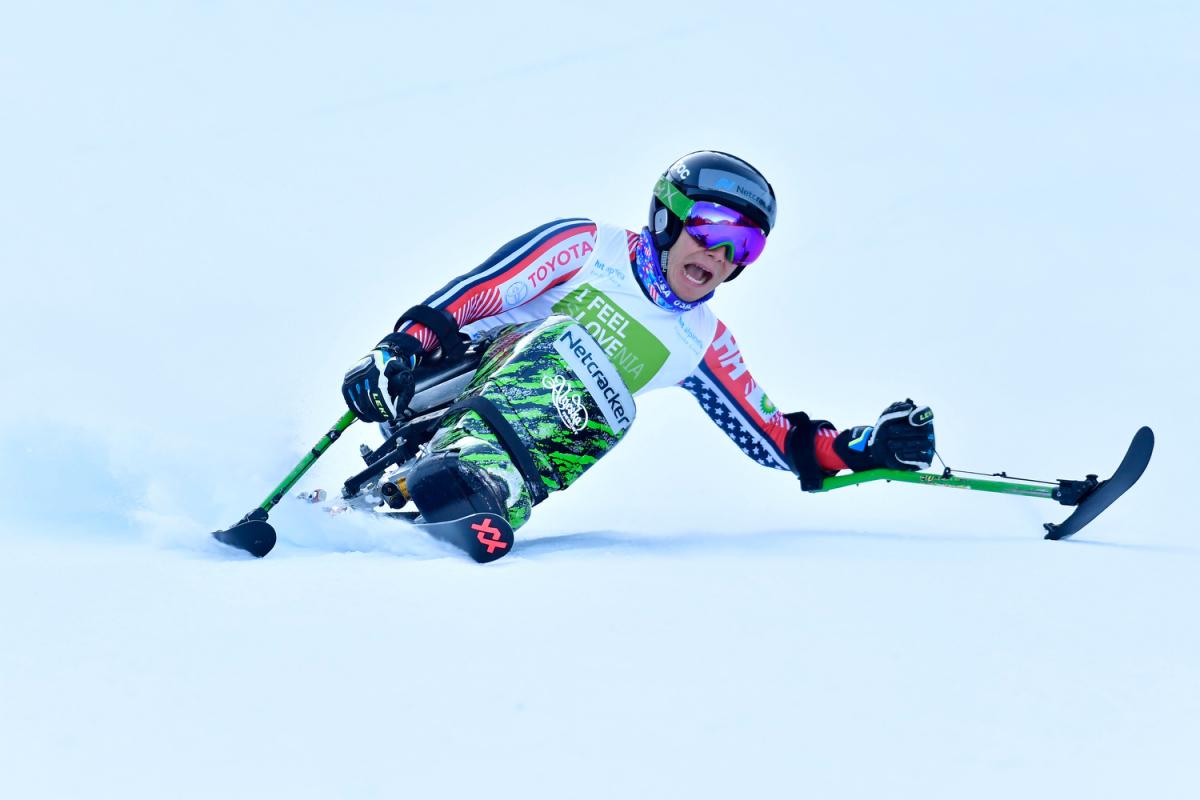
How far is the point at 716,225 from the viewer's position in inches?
178

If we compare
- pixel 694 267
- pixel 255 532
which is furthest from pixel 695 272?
pixel 255 532

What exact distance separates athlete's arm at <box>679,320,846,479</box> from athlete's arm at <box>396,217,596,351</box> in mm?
743

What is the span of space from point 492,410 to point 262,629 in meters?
1.68

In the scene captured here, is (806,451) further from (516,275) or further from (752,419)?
(516,275)

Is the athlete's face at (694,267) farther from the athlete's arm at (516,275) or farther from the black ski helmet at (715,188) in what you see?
the athlete's arm at (516,275)

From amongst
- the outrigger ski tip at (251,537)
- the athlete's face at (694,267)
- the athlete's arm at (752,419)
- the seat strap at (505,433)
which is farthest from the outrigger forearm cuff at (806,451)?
the outrigger ski tip at (251,537)

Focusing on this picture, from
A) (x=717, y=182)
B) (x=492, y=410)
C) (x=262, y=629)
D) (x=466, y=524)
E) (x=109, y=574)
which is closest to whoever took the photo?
(x=262, y=629)

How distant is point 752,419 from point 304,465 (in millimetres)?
1936

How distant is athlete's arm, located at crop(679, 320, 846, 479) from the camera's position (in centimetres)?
504

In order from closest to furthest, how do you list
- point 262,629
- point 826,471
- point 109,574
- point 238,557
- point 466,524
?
point 262,629 < point 109,574 < point 466,524 < point 238,557 < point 826,471

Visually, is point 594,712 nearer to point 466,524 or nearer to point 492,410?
point 466,524

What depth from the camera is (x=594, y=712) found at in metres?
2.23

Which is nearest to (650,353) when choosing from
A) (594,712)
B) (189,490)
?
(189,490)

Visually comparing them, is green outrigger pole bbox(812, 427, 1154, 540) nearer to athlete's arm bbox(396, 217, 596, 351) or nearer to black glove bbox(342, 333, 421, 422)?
athlete's arm bbox(396, 217, 596, 351)
